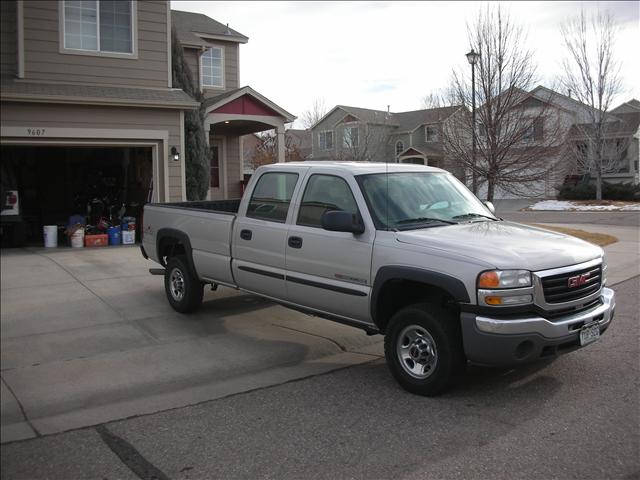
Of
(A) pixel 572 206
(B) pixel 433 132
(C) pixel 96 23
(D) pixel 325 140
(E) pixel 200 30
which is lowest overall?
(A) pixel 572 206

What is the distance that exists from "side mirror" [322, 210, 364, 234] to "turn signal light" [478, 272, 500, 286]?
4.00 feet

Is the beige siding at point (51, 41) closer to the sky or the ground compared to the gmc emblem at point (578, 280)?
closer to the sky

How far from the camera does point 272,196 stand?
645cm

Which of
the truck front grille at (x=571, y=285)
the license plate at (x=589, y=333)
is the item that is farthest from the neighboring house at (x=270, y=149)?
the license plate at (x=589, y=333)

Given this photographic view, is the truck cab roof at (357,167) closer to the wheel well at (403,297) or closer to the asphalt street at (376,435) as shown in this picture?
the wheel well at (403,297)

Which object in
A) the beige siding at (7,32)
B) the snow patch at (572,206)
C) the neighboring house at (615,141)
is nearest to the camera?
the beige siding at (7,32)

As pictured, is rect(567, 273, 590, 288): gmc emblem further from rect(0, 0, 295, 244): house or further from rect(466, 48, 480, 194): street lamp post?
rect(466, 48, 480, 194): street lamp post

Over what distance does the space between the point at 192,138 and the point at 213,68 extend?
6444 millimetres

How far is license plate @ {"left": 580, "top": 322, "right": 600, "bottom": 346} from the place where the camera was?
190 inches

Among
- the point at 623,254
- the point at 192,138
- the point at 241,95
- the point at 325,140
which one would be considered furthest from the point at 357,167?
the point at 325,140

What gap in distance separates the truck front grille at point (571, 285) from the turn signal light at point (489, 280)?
422 mm

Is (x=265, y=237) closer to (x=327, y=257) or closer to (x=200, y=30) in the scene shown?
(x=327, y=257)

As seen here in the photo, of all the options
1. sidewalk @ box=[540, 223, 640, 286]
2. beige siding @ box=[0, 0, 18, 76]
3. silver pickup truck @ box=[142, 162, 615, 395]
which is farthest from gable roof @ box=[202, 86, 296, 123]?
beige siding @ box=[0, 0, 18, 76]

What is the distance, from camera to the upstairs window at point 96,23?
7.82 feet
